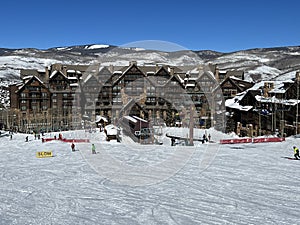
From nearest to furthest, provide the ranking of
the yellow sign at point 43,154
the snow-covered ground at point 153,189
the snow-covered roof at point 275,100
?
the snow-covered ground at point 153,189 → the yellow sign at point 43,154 → the snow-covered roof at point 275,100

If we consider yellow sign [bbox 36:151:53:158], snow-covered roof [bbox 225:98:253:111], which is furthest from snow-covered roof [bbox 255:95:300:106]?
yellow sign [bbox 36:151:53:158]

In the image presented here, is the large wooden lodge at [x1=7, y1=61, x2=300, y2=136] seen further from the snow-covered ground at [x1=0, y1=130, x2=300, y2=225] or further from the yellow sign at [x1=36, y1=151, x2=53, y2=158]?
the snow-covered ground at [x1=0, y1=130, x2=300, y2=225]

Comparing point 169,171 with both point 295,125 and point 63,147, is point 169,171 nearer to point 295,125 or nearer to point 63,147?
point 63,147

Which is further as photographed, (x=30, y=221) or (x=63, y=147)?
(x=63, y=147)

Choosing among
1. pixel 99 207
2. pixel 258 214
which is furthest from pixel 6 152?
pixel 258 214

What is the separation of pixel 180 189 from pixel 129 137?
957 inches

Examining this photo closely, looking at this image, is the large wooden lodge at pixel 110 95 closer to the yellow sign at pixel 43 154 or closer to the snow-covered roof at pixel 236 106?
the snow-covered roof at pixel 236 106

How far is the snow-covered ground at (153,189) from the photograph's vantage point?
523 inches

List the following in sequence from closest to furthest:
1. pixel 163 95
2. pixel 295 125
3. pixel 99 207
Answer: pixel 99 207 → pixel 295 125 → pixel 163 95

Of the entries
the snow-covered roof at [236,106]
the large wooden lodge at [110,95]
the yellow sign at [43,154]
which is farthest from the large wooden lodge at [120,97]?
the yellow sign at [43,154]

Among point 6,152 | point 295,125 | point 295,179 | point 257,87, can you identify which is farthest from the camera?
point 257,87

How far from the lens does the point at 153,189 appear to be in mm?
17406

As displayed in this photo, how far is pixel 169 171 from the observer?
859 inches

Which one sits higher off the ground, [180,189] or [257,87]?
[257,87]
